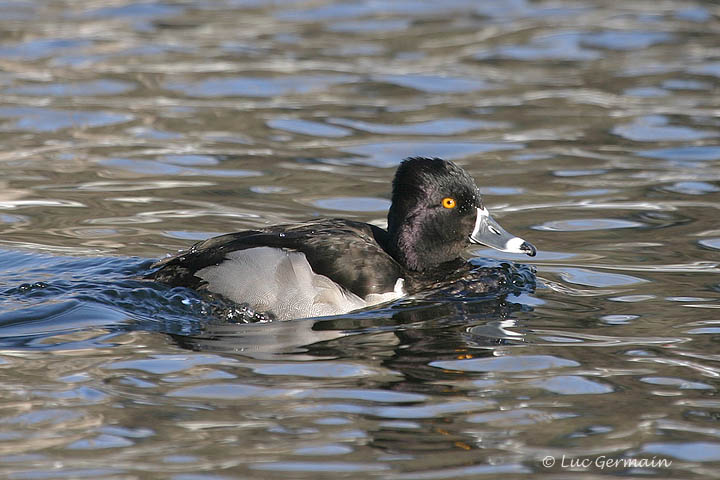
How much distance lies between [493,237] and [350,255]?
1134 millimetres

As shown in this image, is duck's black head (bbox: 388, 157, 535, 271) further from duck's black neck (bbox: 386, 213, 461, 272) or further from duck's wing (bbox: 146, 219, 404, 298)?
duck's wing (bbox: 146, 219, 404, 298)

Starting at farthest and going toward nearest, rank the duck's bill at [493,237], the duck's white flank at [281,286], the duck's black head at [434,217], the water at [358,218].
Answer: the duck's bill at [493,237]
the duck's black head at [434,217]
the duck's white flank at [281,286]
the water at [358,218]

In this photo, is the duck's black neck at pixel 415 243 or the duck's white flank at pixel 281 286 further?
the duck's black neck at pixel 415 243

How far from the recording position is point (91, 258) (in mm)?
8281

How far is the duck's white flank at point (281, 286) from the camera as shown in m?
7.03

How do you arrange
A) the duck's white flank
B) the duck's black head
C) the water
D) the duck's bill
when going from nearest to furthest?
the water → the duck's white flank → the duck's black head → the duck's bill

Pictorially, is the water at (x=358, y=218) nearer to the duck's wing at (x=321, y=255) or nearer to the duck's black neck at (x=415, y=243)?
the duck's wing at (x=321, y=255)

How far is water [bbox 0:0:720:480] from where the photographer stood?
17.4 ft

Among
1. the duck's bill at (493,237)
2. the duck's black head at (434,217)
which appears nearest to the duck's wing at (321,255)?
the duck's black head at (434,217)

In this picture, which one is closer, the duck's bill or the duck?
the duck

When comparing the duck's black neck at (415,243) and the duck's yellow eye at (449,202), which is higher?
the duck's yellow eye at (449,202)


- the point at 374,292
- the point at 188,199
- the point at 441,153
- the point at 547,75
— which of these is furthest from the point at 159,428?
the point at 547,75

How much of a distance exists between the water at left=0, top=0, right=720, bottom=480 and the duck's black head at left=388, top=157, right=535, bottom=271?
1.37ft

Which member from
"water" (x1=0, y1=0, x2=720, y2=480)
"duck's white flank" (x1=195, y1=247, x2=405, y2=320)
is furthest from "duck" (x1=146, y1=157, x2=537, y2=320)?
"water" (x1=0, y1=0, x2=720, y2=480)
